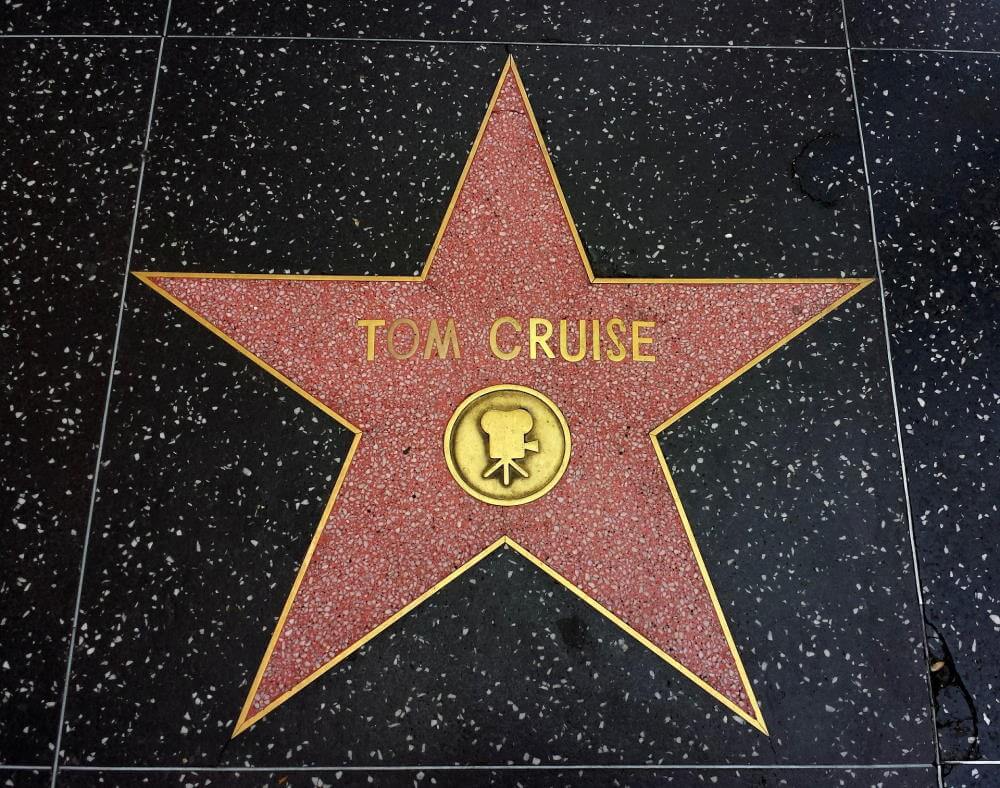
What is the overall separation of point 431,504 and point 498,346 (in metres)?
0.30

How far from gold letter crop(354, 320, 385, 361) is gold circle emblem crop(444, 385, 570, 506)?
18 centimetres

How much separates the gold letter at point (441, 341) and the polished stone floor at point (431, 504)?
0.16 meters

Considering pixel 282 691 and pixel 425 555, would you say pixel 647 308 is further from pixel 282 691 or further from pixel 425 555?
pixel 282 691

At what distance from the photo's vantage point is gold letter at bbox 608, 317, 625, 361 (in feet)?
3.70

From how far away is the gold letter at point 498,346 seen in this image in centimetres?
113

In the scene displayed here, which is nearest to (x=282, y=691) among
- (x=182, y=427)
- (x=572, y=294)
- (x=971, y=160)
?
(x=182, y=427)

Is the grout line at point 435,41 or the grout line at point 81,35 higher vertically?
the grout line at point 81,35

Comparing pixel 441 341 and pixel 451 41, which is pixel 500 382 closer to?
pixel 441 341

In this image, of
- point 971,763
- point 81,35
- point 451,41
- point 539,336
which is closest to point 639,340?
point 539,336

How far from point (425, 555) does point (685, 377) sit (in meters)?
0.53

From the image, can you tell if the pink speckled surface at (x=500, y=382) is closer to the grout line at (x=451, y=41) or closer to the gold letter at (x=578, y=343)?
the gold letter at (x=578, y=343)

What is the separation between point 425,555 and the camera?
1060 millimetres

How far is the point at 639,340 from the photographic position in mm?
1131

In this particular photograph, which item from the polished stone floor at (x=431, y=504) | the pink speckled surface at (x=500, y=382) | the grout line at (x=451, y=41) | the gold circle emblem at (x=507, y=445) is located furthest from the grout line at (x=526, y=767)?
the grout line at (x=451, y=41)
